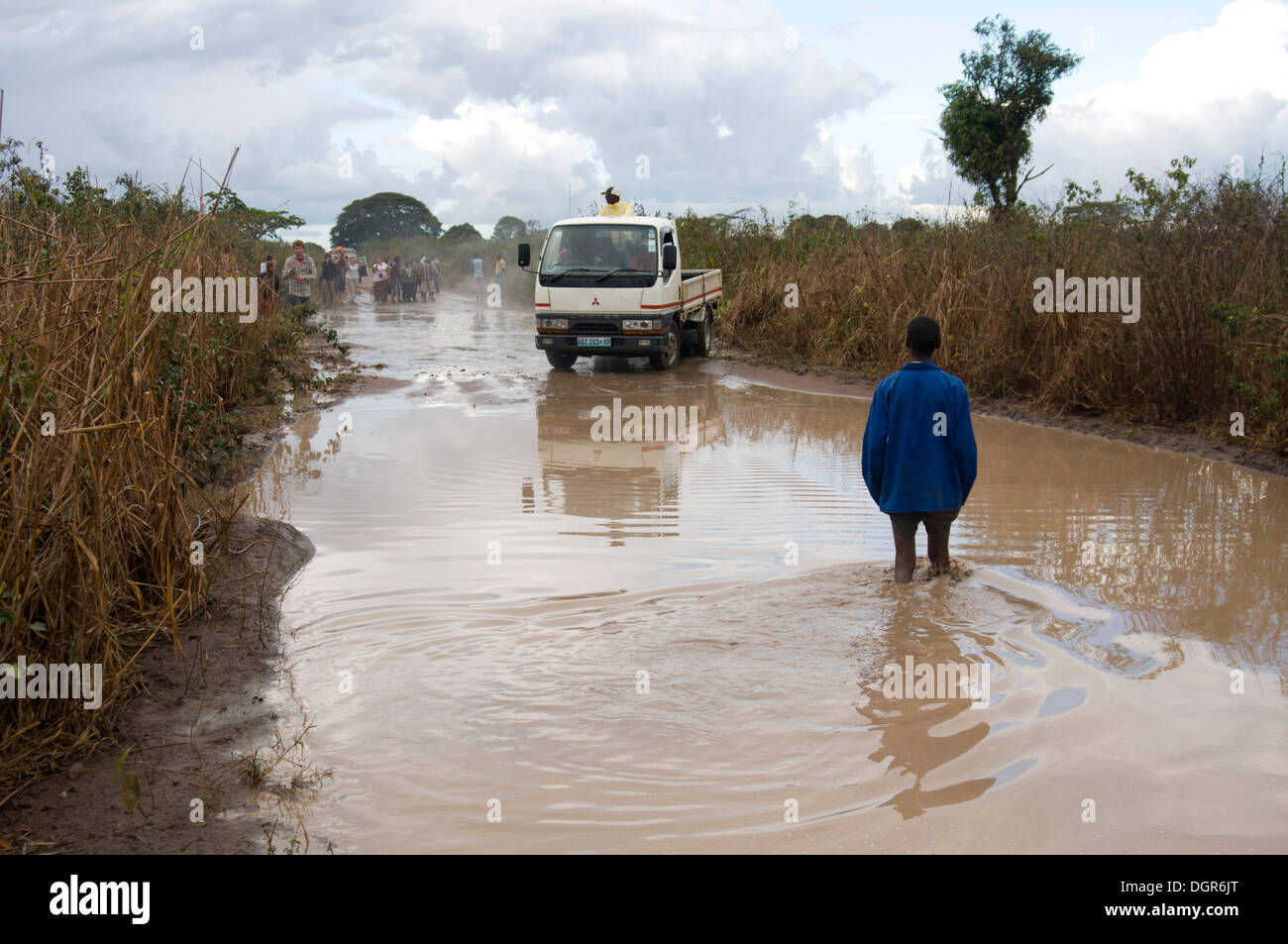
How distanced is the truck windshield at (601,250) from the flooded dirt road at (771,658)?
6.54 m

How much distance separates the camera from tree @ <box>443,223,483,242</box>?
60794 mm

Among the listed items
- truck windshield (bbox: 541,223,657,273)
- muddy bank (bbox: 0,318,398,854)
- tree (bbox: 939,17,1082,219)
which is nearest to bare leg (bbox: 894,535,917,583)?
muddy bank (bbox: 0,318,398,854)

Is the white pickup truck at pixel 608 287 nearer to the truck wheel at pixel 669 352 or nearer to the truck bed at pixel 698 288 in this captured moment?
the truck wheel at pixel 669 352

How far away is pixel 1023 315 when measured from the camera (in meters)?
13.1

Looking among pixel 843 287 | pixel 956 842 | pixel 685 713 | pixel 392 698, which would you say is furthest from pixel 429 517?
pixel 843 287

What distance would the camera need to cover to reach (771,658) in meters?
4.99

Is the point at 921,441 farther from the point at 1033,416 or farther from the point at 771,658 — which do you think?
the point at 1033,416

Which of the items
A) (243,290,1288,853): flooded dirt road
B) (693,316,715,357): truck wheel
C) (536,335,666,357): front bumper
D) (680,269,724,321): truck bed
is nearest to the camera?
(243,290,1288,853): flooded dirt road

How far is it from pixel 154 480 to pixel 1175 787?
180 inches

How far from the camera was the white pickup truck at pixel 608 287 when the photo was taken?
15430 mm

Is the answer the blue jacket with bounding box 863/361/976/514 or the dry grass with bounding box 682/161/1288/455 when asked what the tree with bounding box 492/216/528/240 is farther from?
Result: the blue jacket with bounding box 863/361/976/514

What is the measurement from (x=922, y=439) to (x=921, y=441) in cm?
1

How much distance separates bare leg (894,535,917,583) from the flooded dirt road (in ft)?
0.39
